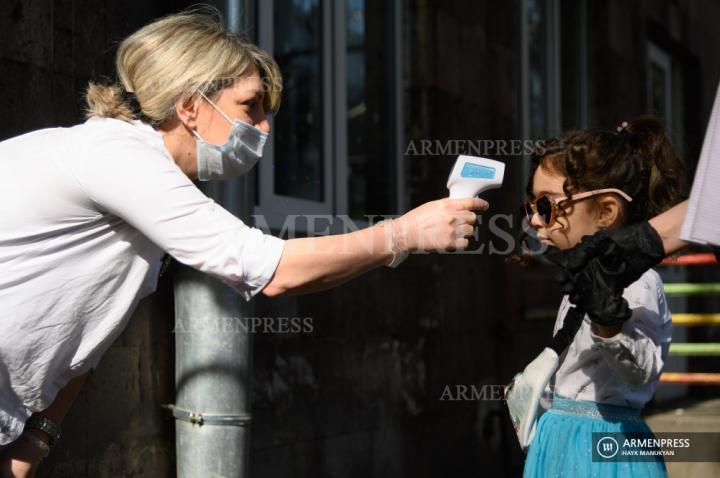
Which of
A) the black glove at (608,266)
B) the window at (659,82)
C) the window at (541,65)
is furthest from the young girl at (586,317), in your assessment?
the window at (659,82)

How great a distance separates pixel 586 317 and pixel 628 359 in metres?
0.33

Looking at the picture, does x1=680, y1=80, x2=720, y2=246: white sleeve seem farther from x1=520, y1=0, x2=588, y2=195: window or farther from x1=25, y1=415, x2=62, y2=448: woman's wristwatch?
x1=520, y1=0, x2=588, y2=195: window

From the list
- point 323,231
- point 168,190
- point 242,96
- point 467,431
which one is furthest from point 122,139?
point 467,431

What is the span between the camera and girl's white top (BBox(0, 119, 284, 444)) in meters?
2.56

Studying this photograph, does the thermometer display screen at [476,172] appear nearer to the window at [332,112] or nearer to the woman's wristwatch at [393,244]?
the woman's wristwatch at [393,244]

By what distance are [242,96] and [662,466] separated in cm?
159

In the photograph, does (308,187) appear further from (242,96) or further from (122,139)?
(122,139)

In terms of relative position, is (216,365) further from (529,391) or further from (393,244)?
(393,244)

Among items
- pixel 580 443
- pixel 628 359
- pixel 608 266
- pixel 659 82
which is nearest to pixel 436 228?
pixel 608 266

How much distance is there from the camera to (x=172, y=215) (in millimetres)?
Answer: 2559

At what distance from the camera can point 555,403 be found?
11.1 feet

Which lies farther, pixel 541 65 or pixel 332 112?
pixel 541 65

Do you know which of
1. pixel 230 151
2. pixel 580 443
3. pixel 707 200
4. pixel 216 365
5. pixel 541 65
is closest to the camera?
pixel 707 200

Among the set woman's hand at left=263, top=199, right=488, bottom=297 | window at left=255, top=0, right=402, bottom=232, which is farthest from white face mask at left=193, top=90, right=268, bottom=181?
window at left=255, top=0, right=402, bottom=232
